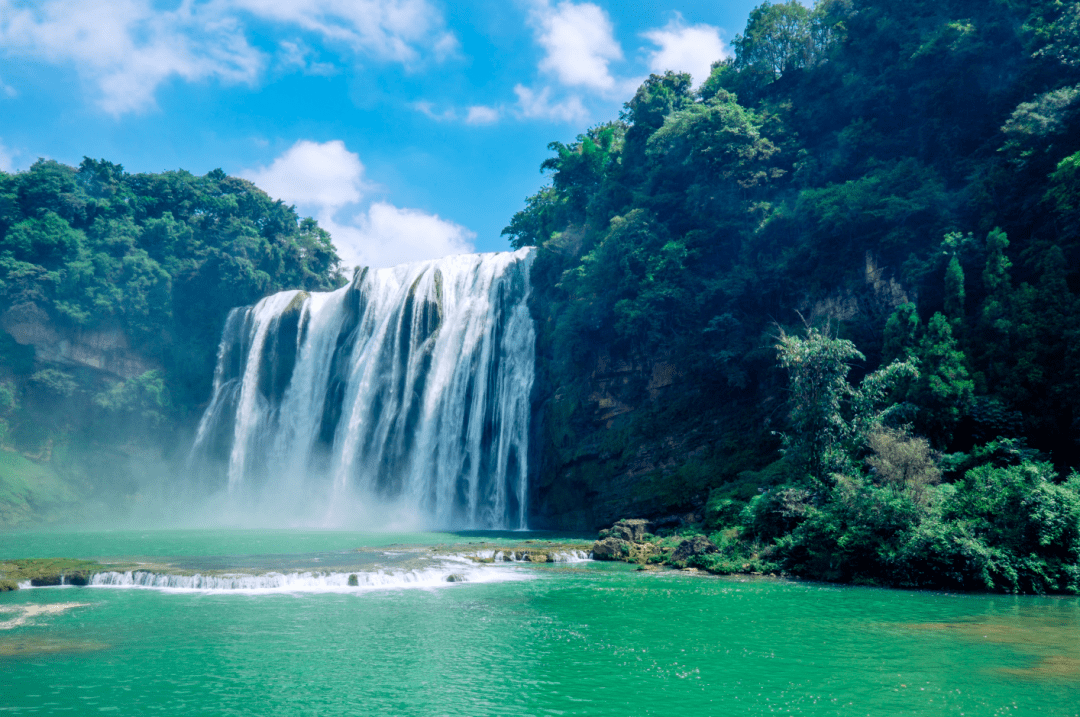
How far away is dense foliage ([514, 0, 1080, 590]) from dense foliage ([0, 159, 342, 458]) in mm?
28791

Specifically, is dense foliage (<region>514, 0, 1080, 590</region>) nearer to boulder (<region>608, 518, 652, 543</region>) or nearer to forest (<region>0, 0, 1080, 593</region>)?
forest (<region>0, 0, 1080, 593</region>)

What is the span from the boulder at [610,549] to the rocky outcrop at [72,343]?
42.5 metres

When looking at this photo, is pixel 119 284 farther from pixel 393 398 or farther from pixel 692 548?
pixel 692 548

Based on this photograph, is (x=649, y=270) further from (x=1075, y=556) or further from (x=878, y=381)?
(x=1075, y=556)

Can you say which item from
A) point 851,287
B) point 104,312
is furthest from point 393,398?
point 104,312

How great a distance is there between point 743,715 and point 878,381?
15.8 metres

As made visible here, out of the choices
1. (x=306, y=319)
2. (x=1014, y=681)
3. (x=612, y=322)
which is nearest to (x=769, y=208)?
(x=612, y=322)

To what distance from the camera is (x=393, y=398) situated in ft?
135

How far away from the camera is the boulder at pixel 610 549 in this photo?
24.4 meters

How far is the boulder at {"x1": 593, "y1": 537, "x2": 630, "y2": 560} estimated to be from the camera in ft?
80.2

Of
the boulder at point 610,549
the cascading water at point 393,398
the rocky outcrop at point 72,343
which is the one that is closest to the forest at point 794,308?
the rocky outcrop at point 72,343

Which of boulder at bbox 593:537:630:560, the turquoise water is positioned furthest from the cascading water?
the turquoise water

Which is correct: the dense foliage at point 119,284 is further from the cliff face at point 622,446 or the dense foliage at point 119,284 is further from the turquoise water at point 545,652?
the turquoise water at point 545,652

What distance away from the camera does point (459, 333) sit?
4125 centimetres
